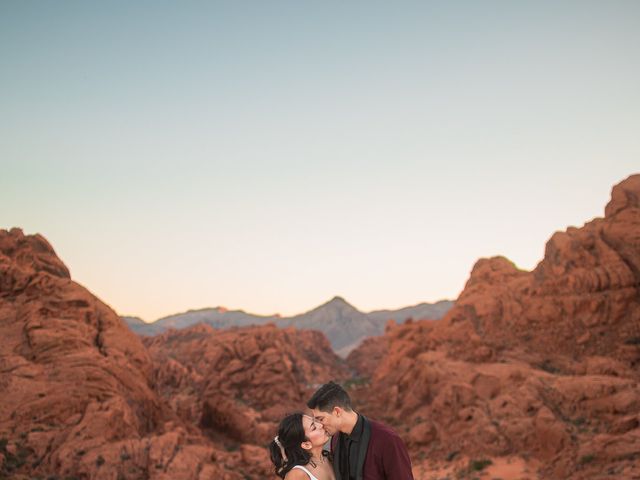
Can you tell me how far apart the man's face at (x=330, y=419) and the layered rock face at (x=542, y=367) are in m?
11.3

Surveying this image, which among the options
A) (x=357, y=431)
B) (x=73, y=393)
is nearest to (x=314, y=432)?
(x=357, y=431)

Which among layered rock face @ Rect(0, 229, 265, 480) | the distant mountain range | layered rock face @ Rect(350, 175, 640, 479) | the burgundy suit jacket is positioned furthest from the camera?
the distant mountain range

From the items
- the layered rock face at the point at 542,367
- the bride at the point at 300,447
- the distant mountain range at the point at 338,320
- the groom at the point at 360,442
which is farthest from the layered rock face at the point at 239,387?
the distant mountain range at the point at 338,320

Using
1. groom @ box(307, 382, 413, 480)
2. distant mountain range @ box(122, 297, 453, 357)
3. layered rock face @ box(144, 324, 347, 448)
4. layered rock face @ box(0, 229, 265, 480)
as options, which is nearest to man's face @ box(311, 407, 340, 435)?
groom @ box(307, 382, 413, 480)

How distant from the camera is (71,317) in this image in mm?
17406

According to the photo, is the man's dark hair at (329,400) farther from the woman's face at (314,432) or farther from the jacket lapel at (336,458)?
the jacket lapel at (336,458)

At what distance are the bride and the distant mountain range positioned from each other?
117 meters

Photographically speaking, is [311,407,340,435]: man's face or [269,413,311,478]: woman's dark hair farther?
[269,413,311,478]: woman's dark hair

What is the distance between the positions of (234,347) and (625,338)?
23.0m

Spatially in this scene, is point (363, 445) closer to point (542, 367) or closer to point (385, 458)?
point (385, 458)

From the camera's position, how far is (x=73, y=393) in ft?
49.0

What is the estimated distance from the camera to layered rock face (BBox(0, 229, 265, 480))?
1320 centimetres

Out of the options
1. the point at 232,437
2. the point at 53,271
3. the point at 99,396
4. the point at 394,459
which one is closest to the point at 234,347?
the point at 232,437

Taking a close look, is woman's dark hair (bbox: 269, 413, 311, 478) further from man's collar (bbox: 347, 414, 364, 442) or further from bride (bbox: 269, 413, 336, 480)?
man's collar (bbox: 347, 414, 364, 442)
